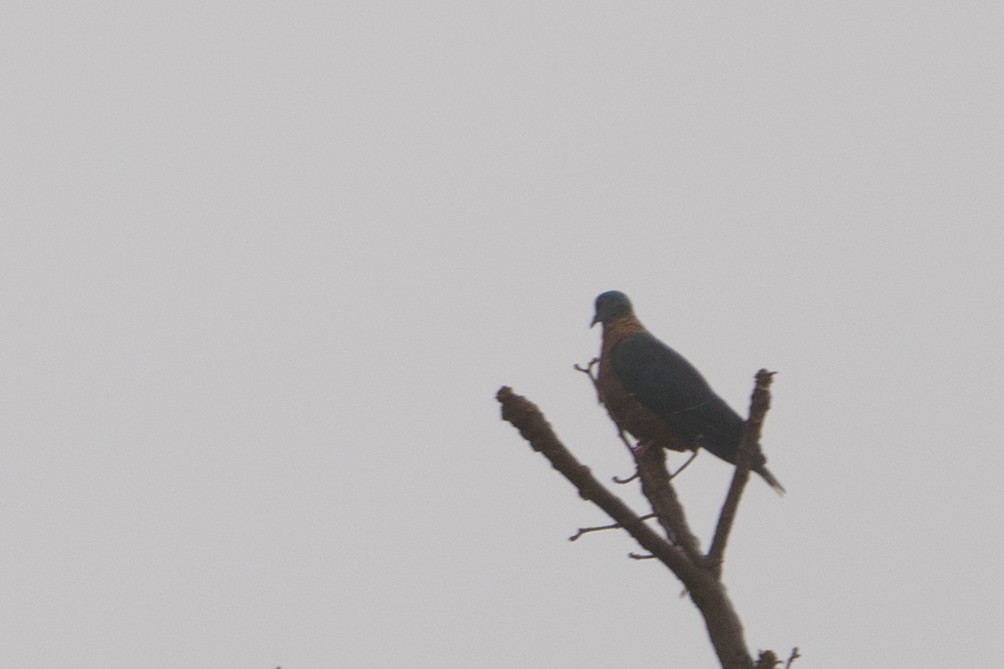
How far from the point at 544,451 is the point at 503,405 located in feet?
0.45

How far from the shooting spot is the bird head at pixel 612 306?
7.72 metres

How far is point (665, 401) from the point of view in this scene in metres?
6.57

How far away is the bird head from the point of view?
7.72 metres

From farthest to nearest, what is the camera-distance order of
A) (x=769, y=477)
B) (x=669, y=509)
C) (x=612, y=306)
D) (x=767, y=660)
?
1. (x=612, y=306)
2. (x=769, y=477)
3. (x=669, y=509)
4. (x=767, y=660)

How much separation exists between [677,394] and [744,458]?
3.52 metres

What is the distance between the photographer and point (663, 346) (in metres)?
7.07

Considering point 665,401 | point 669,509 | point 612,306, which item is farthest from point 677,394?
point 669,509

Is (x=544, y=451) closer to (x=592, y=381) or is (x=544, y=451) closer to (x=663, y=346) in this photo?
(x=592, y=381)

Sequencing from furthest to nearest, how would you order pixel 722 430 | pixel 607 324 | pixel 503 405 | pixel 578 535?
pixel 607 324 < pixel 722 430 < pixel 578 535 < pixel 503 405

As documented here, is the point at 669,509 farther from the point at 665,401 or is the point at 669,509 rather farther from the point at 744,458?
the point at 665,401

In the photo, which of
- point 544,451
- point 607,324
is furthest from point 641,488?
point 607,324

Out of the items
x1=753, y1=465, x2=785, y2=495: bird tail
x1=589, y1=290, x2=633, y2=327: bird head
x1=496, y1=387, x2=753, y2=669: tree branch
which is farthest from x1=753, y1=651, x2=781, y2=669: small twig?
x1=589, y1=290, x2=633, y2=327: bird head

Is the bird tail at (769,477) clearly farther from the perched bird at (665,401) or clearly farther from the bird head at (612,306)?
the bird head at (612,306)

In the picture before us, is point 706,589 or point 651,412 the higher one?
point 651,412
